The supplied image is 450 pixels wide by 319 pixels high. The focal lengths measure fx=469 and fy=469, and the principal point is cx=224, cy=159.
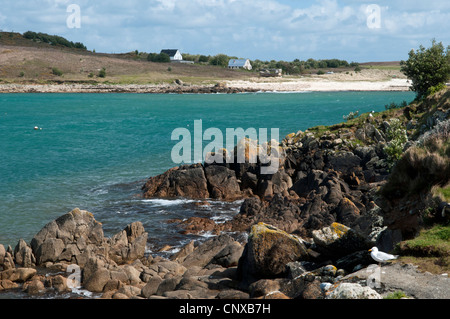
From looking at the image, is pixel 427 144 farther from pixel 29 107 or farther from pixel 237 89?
pixel 237 89

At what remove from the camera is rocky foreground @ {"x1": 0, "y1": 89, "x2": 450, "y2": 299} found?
11.8 metres

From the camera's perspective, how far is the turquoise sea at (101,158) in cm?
2634

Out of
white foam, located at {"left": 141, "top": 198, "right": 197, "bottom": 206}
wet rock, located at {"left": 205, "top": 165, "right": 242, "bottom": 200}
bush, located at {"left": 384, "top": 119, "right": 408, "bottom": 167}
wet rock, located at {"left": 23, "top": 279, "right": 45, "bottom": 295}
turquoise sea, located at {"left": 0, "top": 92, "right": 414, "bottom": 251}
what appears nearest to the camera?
wet rock, located at {"left": 23, "top": 279, "right": 45, "bottom": 295}

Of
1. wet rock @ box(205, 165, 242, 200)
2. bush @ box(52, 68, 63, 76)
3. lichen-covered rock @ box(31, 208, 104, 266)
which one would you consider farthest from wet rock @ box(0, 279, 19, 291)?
bush @ box(52, 68, 63, 76)

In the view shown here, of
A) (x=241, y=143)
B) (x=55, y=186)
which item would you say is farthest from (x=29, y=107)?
(x=241, y=143)

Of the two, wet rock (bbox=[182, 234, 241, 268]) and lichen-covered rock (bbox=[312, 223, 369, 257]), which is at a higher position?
lichen-covered rock (bbox=[312, 223, 369, 257])

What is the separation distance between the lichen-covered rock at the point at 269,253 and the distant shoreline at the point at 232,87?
144 metres

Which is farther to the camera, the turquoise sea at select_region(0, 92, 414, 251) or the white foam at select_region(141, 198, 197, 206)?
the white foam at select_region(141, 198, 197, 206)

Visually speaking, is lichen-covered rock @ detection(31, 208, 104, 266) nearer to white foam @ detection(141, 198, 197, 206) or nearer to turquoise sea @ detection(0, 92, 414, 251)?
turquoise sea @ detection(0, 92, 414, 251)

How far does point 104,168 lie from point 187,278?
2908 centimetres

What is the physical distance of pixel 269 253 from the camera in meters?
13.3

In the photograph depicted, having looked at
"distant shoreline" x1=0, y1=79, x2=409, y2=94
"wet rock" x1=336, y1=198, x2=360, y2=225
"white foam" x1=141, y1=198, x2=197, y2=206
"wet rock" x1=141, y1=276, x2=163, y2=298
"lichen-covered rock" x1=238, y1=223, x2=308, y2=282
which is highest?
"distant shoreline" x1=0, y1=79, x2=409, y2=94

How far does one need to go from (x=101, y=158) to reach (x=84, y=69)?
136853 mm

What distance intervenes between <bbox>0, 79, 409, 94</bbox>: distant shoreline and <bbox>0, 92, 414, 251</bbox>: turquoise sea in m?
44.0
